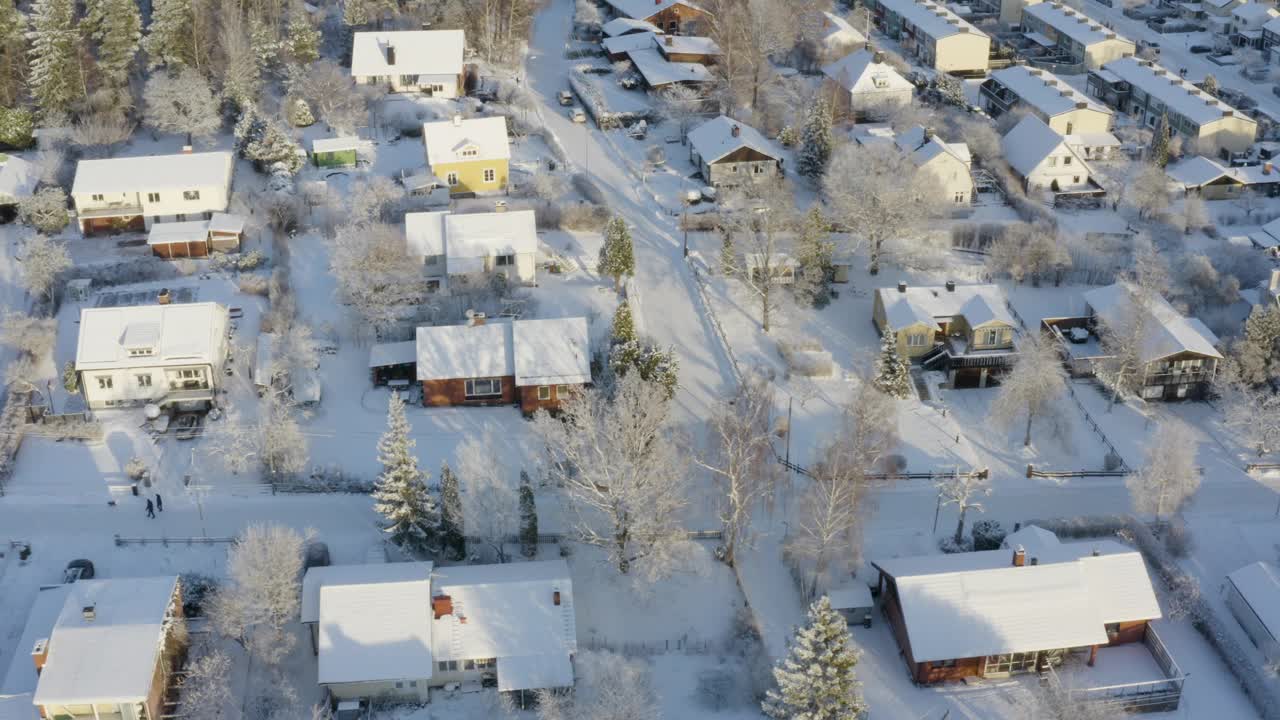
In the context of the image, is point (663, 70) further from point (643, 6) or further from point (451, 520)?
point (451, 520)

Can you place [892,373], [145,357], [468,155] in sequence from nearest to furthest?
1. [145,357]
2. [892,373]
3. [468,155]

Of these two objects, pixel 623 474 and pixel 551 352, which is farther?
pixel 551 352

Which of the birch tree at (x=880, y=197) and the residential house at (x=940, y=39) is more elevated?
the birch tree at (x=880, y=197)

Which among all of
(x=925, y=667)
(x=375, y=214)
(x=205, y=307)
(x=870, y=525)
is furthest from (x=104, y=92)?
(x=925, y=667)

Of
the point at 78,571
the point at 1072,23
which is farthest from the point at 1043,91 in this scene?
the point at 78,571

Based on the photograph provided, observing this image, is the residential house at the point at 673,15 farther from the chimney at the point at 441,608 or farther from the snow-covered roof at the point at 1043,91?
the chimney at the point at 441,608

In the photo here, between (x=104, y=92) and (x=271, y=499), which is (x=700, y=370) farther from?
(x=104, y=92)

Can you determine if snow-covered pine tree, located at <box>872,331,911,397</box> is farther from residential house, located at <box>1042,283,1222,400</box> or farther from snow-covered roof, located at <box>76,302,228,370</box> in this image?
snow-covered roof, located at <box>76,302,228,370</box>

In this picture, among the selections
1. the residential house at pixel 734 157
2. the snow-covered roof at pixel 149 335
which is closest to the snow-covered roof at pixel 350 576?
the snow-covered roof at pixel 149 335
